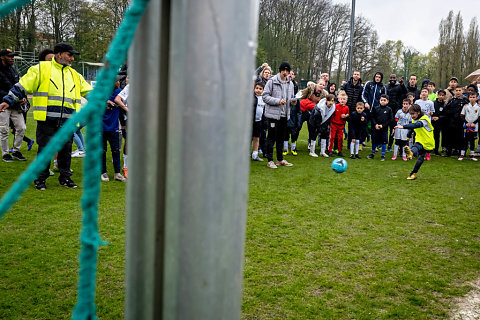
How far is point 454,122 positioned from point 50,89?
33.3 ft

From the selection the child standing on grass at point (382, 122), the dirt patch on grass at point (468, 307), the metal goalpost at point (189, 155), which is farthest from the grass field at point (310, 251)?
the child standing on grass at point (382, 122)

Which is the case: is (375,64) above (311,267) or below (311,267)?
above

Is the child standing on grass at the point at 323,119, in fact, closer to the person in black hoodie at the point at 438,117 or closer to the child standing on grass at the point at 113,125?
the person in black hoodie at the point at 438,117

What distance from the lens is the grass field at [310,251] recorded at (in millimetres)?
3127

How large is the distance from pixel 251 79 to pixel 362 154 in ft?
36.6

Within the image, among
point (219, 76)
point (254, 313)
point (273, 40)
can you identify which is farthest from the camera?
point (273, 40)

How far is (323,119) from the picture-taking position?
10.8 m

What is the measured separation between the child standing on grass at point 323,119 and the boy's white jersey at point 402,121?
5.69 ft

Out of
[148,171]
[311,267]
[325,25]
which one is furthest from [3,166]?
[325,25]

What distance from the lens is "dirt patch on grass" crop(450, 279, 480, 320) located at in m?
3.05

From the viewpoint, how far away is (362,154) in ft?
37.9

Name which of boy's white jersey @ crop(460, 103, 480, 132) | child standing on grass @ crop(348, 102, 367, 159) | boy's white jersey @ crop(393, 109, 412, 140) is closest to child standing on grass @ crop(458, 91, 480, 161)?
boy's white jersey @ crop(460, 103, 480, 132)

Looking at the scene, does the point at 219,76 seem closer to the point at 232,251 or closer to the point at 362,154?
the point at 232,251

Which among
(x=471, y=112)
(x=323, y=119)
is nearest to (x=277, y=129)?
(x=323, y=119)
